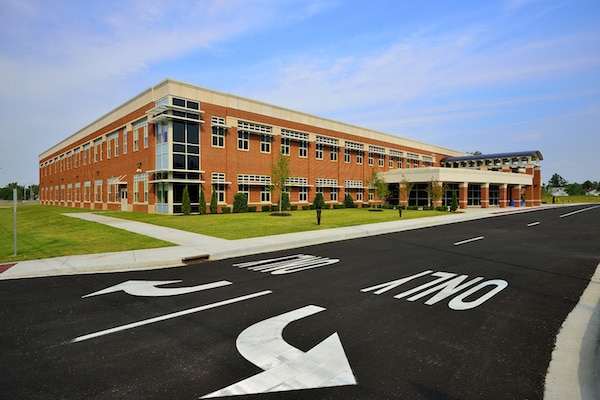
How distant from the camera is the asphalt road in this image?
371 centimetres

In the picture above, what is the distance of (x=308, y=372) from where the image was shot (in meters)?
3.92

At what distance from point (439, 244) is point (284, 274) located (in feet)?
27.2

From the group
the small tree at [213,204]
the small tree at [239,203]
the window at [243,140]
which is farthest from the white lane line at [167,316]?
the window at [243,140]

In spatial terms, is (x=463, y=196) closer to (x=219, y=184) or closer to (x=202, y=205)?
(x=219, y=184)

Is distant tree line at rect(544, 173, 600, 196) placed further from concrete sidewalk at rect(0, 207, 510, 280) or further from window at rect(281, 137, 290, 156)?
concrete sidewalk at rect(0, 207, 510, 280)

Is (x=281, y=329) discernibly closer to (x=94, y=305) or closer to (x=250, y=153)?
(x=94, y=305)

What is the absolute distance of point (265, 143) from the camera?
37406 mm

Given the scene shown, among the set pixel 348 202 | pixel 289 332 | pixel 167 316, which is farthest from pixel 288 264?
pixel 348 202

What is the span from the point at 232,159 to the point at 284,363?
103ft

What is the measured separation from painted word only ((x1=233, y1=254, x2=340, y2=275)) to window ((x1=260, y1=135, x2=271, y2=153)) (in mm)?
26723

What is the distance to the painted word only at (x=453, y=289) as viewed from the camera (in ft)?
21.6

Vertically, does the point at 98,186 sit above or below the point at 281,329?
above

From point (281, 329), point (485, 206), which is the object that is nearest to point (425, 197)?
point (485, 206)

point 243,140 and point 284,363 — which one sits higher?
point 243,140
